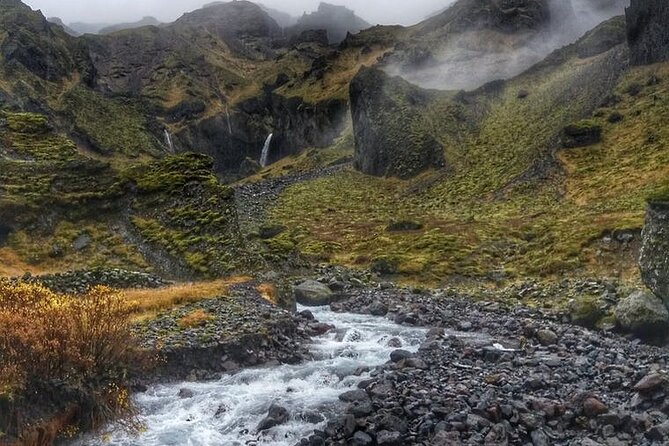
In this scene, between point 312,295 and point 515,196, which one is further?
point 515,196

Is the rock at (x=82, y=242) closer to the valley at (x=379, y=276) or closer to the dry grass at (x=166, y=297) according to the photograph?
the valley at (x=379, y=276)

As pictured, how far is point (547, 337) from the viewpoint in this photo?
2559cm

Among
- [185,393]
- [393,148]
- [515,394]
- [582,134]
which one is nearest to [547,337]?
[515,394]

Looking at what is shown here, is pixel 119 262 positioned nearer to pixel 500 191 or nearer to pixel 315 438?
pixel 315 438

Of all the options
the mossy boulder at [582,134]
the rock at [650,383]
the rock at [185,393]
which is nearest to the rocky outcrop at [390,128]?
the mossy boulder at [582,134]

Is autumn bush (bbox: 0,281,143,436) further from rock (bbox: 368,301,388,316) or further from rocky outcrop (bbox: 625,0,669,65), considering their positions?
rocky outcrop (bbox: 625,0,669,65)

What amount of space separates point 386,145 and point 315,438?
8587 centimetres

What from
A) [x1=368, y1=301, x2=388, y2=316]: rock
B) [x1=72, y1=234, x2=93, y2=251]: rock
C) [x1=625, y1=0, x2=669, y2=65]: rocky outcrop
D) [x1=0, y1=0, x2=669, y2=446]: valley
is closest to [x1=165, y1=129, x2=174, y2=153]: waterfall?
[x1=0, y1=0, x2=669, y2=446]: valley

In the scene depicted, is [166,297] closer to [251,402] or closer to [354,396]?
[251,402]

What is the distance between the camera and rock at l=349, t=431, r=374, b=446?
1511 centimetres

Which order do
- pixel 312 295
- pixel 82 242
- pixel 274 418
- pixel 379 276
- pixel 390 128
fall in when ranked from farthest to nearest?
pixel 390 128 → pixel 379 276 → pixel 82 242 → pixel 312 295 → pixel 274 418

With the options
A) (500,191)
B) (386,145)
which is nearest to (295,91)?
(386,145)

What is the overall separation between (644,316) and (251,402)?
→ 18.1 metres

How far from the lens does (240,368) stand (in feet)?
74.0
